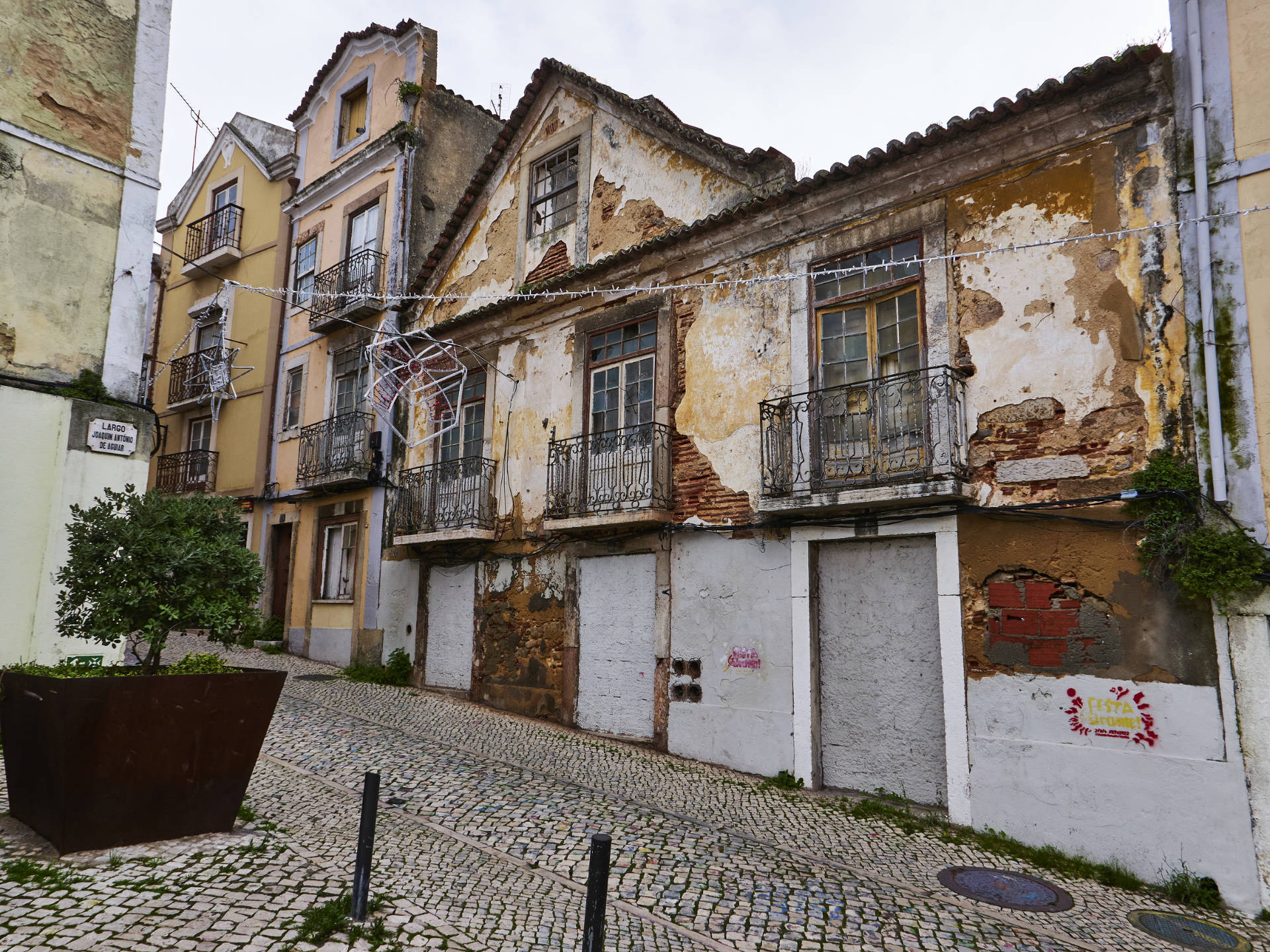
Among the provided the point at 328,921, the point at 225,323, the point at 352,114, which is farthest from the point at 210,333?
the point at 328,921

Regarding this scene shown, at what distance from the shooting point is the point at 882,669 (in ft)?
26.4

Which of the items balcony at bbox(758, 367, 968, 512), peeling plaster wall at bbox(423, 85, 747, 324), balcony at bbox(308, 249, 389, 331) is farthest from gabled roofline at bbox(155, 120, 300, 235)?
balcony at bbox(758, 367, 968, 512)

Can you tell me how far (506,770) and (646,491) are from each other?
344 cm

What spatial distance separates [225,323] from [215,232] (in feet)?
7.06

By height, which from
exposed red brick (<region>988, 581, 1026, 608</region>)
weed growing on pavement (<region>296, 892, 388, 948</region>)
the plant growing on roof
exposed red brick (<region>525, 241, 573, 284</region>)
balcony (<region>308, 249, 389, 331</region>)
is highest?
balcony (<region>308, 249, 389, 331</region>)

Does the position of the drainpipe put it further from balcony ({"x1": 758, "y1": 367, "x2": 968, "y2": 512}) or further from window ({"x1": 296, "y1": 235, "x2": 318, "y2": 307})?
window ({"x1": 296, "y1": 235, "x2": 318, "y2": 307})

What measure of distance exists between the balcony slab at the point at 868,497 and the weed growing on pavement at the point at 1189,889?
3.03 m

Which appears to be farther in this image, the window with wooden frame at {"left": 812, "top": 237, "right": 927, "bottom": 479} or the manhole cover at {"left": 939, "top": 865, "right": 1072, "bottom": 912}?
the window with wooden frame at {"left": 812, "top": 237, "right": 927, "bottom": 479}

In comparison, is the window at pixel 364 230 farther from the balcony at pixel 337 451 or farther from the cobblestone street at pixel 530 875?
the cobblestone street at pixel 530 875

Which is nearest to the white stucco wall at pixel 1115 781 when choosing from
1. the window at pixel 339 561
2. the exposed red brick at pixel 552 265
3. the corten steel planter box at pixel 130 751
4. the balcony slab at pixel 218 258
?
the corten steel planter box at pixel 130 751

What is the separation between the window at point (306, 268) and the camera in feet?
54.4

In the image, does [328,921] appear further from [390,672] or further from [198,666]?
[390,672]

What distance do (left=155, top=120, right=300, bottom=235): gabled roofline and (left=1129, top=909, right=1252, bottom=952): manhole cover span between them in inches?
718

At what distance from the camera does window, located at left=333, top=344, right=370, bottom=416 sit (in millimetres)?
14977
